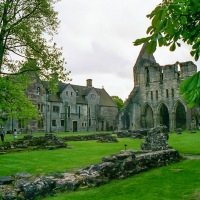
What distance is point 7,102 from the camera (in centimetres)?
2167

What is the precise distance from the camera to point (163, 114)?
2247 inches

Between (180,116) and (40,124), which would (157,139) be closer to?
(180,116)

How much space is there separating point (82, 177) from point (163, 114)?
49.3 meters

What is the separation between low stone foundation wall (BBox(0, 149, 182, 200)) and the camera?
8508mm

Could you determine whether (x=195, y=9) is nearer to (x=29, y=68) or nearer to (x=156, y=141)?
(x=156, y=141)

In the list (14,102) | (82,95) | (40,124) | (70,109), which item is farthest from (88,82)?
(14,102)

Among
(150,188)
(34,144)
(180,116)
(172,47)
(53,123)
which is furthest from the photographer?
(53,123)

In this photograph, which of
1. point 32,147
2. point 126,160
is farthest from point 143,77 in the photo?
point 126,160

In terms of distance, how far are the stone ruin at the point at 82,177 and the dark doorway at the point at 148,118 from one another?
143 feet

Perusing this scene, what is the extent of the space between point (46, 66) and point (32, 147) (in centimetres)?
753

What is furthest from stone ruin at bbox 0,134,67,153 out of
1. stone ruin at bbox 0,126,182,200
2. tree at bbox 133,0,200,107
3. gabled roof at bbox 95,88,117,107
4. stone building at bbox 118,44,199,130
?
gabled roof at bbox 95,88,117,107

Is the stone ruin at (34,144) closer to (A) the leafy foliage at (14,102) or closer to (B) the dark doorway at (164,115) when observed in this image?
(A) the leafy foliage at (14,102)

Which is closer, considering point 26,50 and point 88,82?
point 26,50

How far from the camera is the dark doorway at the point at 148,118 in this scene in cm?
5711
